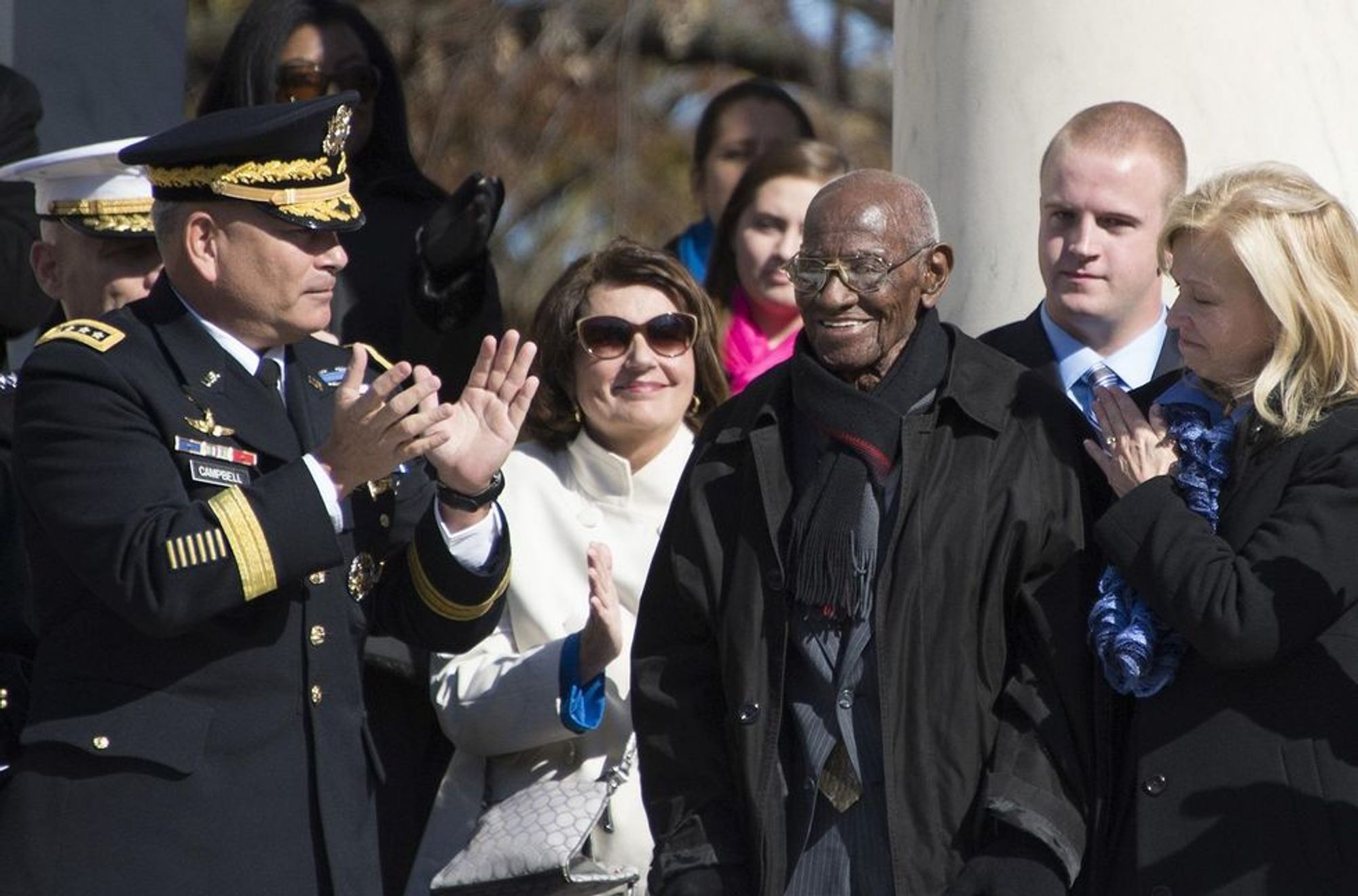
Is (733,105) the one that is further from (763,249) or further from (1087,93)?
(1087,93)

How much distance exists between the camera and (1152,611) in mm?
4336

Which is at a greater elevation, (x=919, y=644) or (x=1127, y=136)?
(x=1127, y=136)

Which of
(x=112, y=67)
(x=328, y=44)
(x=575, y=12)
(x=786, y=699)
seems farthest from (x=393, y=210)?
(x=575, y=12)

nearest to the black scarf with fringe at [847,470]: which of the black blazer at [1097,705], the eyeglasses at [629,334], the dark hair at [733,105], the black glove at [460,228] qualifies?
the black blazer at [1097,705]

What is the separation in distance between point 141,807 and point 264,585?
397 mm

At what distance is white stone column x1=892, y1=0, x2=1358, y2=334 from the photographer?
5566 millimetres

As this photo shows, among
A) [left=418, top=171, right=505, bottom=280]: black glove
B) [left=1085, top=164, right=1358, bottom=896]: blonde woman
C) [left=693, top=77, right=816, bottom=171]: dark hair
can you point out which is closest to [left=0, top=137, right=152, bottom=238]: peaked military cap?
[left=418, top=171, right=505, bottom=280]: black glove

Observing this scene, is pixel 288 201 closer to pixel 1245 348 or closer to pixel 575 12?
pixel 1245 348

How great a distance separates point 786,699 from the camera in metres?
4.52

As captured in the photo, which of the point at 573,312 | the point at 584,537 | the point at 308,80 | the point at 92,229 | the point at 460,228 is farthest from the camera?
the point at 308,80

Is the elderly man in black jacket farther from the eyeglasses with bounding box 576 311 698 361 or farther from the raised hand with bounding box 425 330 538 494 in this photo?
the eyeglasses with bounding box 576 311 698 361

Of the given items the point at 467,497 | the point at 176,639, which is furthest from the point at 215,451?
the point at 467,497

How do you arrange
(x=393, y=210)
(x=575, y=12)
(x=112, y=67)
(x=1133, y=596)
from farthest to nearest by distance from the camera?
(x=575, y=12) → (x=112, y=67) → (x=393, y=210) → (x=1133, y=596)

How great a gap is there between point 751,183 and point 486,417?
7.21ft
